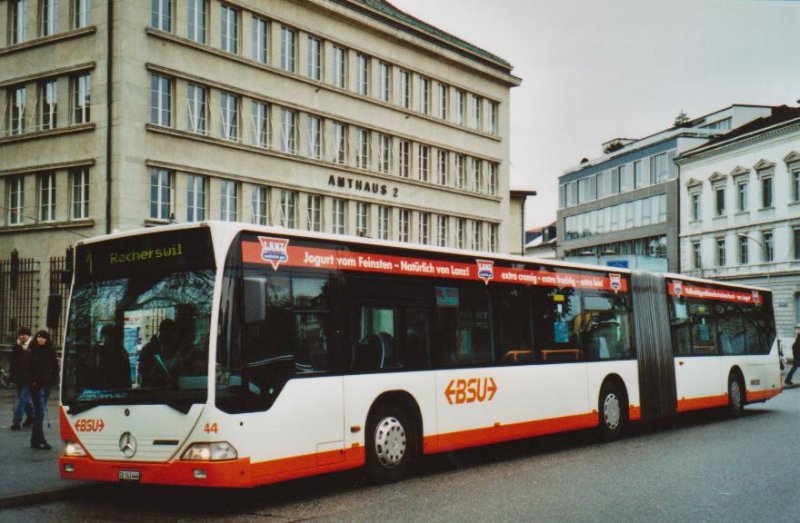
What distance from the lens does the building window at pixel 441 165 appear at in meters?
49.5

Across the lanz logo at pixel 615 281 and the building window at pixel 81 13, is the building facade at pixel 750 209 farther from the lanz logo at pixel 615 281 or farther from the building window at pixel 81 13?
the lanz logo at pixel 615 281

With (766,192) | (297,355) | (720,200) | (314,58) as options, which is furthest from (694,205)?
(297,355)

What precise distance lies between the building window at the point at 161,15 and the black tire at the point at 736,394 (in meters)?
23.9

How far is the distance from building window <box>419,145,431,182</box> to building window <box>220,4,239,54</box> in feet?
42.4

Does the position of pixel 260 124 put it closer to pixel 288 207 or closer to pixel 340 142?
pixel 288 207

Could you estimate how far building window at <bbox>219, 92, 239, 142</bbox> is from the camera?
37.3 metres

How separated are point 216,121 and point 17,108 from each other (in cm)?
735

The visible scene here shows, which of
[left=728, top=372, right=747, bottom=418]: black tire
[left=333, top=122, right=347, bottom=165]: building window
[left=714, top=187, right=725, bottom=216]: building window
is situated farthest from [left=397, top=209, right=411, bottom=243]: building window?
[left=714, top=187, right=725, bottom=216]: building window

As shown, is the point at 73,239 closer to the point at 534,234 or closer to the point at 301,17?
the point at 301,17

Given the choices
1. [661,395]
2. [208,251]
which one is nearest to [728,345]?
[661,395]

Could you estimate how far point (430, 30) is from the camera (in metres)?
48.9

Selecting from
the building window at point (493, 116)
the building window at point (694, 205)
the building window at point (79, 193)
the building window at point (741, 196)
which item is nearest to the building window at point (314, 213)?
the building window at point (79, 193)

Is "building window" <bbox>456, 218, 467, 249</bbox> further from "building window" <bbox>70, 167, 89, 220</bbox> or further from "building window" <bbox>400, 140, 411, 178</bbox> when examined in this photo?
"building window" <bbox>70, 167, 89, 220</bbox>

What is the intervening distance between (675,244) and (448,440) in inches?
2750
